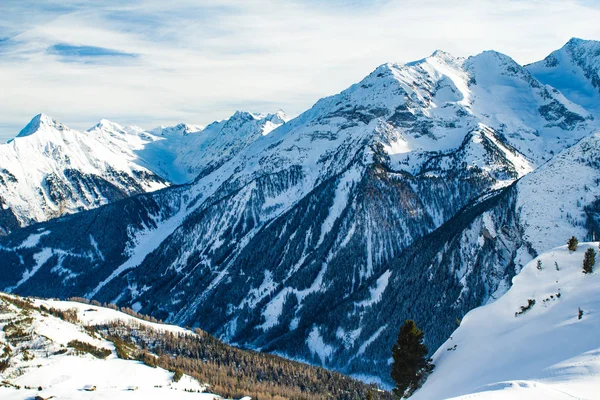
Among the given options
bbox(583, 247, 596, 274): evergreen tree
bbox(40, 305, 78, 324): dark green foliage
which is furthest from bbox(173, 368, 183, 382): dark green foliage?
bbox(583, 247, 596, 274): evergreen tree

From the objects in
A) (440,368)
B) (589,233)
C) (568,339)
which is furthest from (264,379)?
(568,339)

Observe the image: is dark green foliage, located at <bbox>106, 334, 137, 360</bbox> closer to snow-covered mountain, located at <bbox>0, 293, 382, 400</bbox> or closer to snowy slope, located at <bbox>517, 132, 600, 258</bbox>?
snow-covered mountain, located at <bbox>0, 293, 382, 400</bbox>

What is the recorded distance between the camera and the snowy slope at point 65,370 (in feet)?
367

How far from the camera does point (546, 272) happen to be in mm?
79438

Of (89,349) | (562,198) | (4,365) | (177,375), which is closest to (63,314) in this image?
(89,349)

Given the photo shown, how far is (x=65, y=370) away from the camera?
122 m

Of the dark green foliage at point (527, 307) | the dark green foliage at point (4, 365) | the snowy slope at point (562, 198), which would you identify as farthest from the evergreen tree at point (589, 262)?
the dark green foliage at point (4, 365)

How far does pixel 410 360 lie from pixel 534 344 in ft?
62.3

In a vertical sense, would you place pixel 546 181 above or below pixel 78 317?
above

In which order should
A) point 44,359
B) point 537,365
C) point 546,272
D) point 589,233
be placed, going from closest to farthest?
point 537,365 → point 546,272 → point 44,359 → point 589,233

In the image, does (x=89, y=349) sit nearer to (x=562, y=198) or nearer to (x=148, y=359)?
(x=148, y=359)

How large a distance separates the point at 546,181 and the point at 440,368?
125076 mm

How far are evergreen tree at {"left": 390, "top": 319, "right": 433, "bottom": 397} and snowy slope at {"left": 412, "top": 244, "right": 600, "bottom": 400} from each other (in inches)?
92.5

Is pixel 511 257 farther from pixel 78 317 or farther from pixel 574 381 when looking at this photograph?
pixel 78 317
